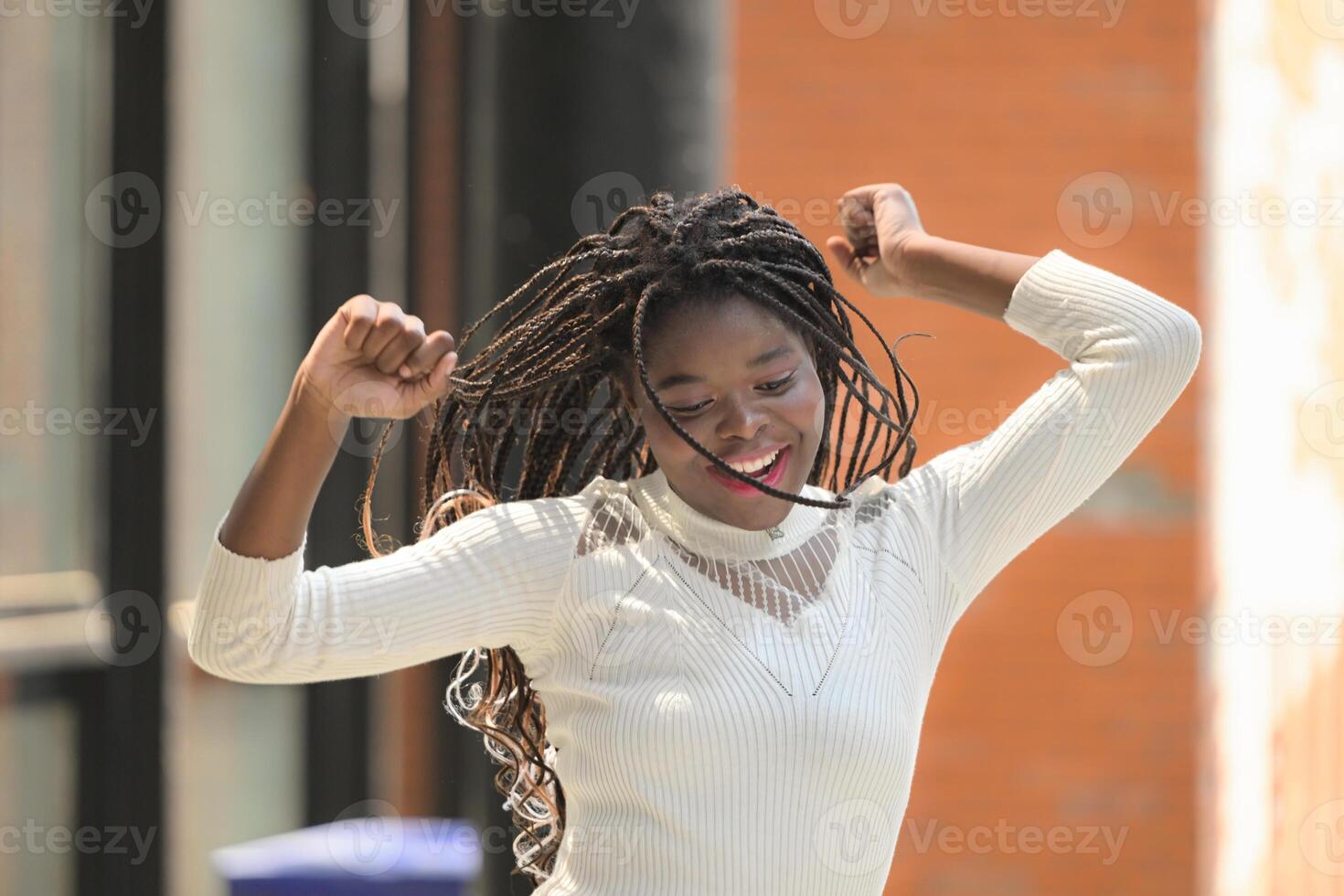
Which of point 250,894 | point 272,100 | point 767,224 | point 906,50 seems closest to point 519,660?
point 767,224

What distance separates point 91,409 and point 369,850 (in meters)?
0.99

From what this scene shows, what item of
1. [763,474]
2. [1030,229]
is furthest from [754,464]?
[1030,229]

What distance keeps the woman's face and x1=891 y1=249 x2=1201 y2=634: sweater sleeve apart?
0.23m

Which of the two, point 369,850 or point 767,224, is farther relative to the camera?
point 369,850

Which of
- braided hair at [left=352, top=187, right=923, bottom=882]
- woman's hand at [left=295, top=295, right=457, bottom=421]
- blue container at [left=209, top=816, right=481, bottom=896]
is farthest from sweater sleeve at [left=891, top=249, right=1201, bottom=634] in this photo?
blue container at [left=209, top=816, right=481, bottom=896]

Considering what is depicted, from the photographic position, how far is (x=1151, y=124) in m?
4.69

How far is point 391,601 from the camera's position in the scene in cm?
167

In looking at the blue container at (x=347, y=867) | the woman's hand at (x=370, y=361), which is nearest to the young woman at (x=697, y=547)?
the woman's hand at (x=370, y=361)

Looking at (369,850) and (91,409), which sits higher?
(91,409)

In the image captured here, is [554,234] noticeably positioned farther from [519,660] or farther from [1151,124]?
[1151,124]

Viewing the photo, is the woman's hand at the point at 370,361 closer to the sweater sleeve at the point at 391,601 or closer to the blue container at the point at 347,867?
the sweater sleeve at the point at 391,601

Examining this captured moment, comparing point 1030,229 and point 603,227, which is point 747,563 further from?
point 1030,229

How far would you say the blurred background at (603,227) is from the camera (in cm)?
271

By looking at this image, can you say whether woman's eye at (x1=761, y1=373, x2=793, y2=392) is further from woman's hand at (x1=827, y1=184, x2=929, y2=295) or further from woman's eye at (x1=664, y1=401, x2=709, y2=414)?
woman's hand at (x1=827, y1=184, x2=929, y2=295)
